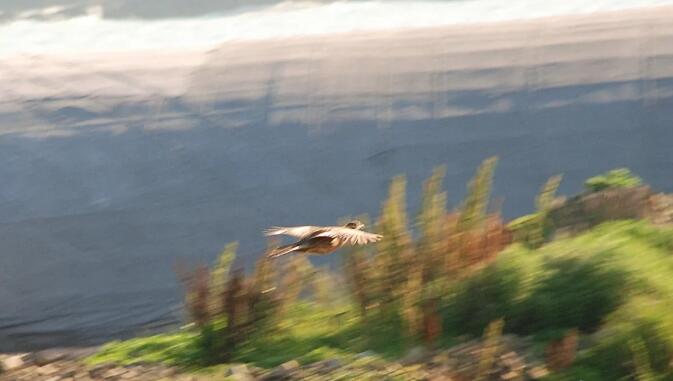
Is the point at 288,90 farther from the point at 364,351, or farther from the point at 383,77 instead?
the point at 364,351

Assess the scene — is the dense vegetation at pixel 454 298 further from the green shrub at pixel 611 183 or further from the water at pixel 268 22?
the water at pixel 268 22

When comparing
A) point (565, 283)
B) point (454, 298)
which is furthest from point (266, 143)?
point (565, 283)

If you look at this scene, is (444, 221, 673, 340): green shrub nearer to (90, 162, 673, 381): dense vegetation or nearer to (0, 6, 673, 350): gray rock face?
(90, 162, 673, 381): dense vegetation

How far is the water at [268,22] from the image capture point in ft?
41.3

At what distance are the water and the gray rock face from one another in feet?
7.07

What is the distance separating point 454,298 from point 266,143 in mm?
4037

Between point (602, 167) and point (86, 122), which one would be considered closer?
point (602, 167)

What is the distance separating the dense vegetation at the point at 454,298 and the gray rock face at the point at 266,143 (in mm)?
2103

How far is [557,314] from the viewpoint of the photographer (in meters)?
5.35

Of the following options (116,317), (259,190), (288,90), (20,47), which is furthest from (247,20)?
(116,317)

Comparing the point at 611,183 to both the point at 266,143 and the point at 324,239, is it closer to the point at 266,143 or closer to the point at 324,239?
the point at 324,239

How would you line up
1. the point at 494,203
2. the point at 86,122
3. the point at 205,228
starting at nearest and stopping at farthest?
the point at 494,203, the point at 205,228, the point at 86,122

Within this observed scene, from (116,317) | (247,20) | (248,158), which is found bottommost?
(116,317)

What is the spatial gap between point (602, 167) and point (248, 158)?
2.38 m
